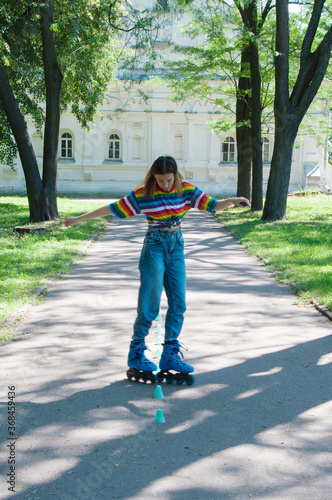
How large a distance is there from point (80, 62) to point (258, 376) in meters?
13.7

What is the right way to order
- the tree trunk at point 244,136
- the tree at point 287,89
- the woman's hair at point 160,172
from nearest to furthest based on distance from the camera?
the woman's hair at point 160,172, the tree at point 287,89, the tree trunk at point 244,136

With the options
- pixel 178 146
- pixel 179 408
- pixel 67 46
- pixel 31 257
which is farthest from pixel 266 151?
pixel 179 408

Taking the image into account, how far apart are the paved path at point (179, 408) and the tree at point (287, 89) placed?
10675 mm

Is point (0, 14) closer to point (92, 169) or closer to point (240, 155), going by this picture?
point (240, 155)

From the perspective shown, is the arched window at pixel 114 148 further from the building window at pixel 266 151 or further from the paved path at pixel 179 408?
the paved path at pixel 179 408

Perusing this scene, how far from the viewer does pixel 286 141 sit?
1850cm

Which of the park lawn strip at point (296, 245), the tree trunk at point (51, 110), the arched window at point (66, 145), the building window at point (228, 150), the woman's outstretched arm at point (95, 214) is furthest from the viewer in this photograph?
the building window at point (228, 150)

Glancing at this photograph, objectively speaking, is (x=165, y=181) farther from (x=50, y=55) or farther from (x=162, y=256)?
(x=50, y=55)

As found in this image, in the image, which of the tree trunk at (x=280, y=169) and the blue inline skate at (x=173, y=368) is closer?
the blue inline skate at (x=173, y=368)

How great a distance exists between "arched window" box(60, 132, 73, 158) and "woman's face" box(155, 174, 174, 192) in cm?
3612

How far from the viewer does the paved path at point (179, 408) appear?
3.60 meters

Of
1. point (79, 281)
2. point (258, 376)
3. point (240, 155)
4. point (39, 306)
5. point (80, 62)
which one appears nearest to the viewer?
point (258, 376)

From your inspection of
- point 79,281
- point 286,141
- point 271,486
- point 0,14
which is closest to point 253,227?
point 286,141

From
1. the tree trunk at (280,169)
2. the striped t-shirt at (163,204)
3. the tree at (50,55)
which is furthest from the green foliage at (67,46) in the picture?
the striped t-shirt at (163,204)
